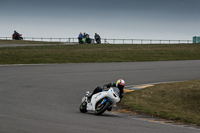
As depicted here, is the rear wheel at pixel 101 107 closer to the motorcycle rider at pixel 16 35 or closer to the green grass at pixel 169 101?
the green grass at pixel 169 101

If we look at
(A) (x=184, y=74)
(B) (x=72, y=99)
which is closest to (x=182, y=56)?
(A) (x=184, y=74)

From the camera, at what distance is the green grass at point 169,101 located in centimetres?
1254

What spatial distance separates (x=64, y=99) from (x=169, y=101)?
3932mm

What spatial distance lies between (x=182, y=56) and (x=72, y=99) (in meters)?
26.0

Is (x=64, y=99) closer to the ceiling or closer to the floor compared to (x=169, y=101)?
closer to the ceiling

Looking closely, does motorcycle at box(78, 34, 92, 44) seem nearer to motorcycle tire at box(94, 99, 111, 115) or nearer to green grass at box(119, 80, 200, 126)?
green grass at box(119, 80, 200, 126)

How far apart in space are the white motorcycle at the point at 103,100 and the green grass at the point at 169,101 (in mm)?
1677

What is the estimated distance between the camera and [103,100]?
11.6 meters

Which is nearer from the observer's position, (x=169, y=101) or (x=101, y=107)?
(x=101, y=107)

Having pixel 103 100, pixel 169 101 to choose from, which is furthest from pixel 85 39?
pixel 103 100

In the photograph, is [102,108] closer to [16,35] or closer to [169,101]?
[169,101]

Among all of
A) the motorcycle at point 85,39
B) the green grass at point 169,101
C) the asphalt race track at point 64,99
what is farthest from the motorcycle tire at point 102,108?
the motorcycle at point 85,39

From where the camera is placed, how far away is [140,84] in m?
20.0

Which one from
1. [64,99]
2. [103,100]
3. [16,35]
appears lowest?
[64,99]
